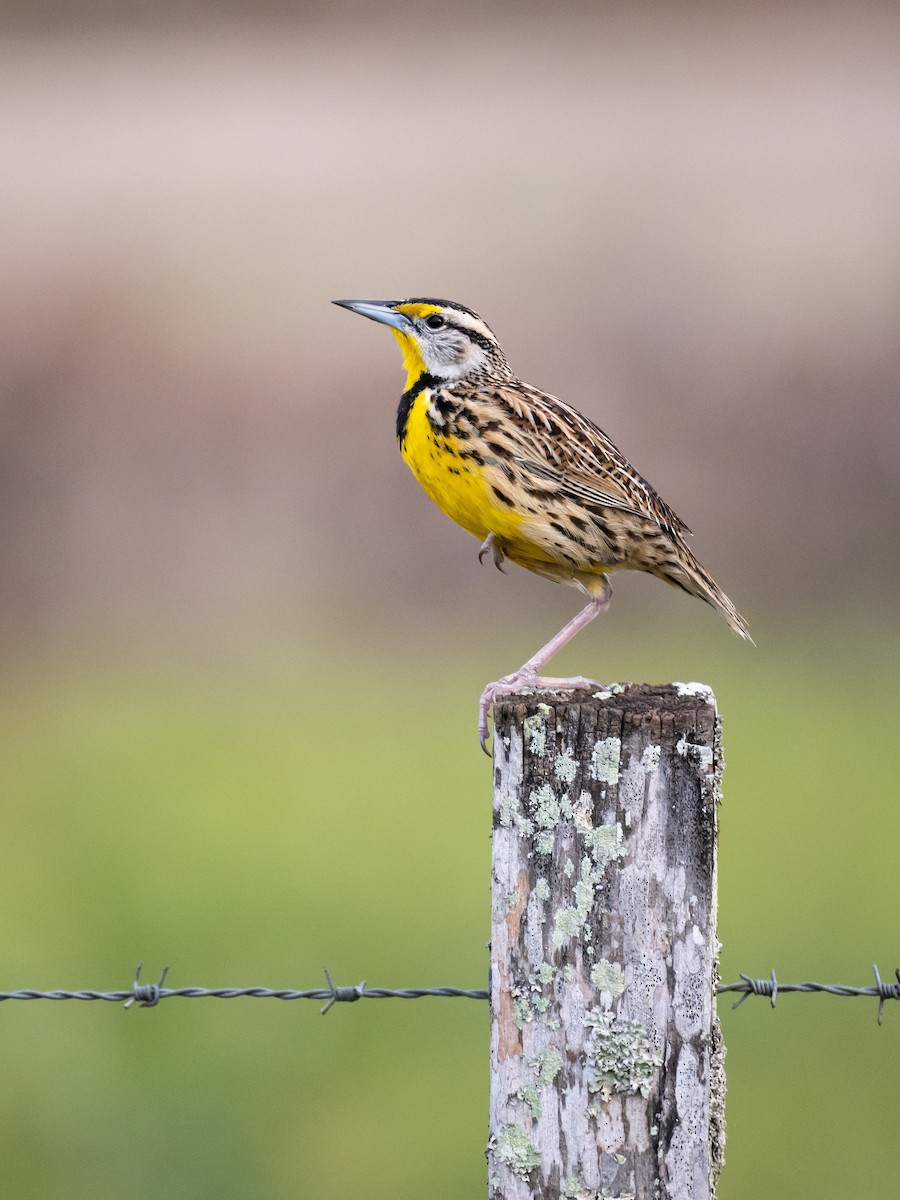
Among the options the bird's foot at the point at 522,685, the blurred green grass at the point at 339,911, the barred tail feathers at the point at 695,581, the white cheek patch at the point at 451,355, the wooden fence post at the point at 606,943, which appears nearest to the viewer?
the wooden fence post at the point at 606,943

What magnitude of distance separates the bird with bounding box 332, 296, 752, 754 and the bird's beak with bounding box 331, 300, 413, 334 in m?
0.02

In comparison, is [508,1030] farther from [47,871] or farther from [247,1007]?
[47,871]

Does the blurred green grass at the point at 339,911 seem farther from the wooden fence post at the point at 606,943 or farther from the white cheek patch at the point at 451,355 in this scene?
the wooden fence post at the point at 606,943

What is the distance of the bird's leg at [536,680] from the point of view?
2.81 meters

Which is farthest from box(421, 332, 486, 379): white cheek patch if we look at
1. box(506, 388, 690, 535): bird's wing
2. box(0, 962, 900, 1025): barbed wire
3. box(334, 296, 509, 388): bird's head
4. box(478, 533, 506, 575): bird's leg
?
box(0, 962, 900, 1025): barbed wire

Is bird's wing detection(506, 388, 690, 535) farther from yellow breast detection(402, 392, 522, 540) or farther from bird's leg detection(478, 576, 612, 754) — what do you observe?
bird's leg detection(478, 576, 612, 754)

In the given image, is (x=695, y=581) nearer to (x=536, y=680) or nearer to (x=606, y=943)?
(x=536, y=680)

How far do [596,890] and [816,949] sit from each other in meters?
4.50

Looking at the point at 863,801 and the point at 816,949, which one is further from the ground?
the point at 863,801

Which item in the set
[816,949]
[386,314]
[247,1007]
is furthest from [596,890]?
[816,949]

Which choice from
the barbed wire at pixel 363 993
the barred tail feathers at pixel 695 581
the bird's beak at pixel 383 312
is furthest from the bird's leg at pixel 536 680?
the bird's beak at pixel 383 312

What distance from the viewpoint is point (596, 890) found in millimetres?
2334

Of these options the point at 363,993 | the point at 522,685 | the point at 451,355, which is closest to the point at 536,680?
the point at 522,685

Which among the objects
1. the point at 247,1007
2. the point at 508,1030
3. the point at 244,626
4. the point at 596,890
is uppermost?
the point at 244,626
